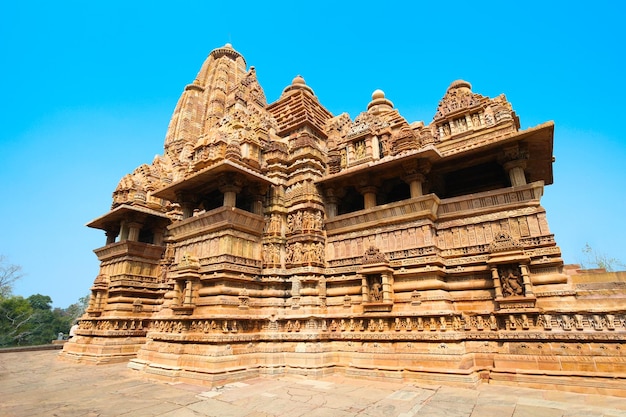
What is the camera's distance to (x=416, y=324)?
1081 cm

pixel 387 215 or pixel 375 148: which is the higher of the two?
pixel 375 148

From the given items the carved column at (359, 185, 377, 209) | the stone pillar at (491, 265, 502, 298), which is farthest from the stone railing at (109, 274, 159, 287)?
the stone pillar at (491, 265, 502, 298)

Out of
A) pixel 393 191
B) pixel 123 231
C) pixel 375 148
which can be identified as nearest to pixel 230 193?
pixel 375 148

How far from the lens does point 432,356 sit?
10.0 metres

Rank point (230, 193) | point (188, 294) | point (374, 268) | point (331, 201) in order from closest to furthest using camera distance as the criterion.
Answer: point (374, 268) < point (188, 294) < point (230, 193) < point (331, 201)

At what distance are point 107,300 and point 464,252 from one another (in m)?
18.5

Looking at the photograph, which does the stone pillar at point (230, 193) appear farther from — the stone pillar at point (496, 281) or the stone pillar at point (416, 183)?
the stone pillar at point (496, 281)

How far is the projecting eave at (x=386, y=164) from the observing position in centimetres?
1213

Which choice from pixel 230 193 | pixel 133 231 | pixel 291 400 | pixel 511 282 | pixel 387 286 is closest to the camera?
pixel 291 400

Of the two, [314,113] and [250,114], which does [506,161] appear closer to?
[314,113]

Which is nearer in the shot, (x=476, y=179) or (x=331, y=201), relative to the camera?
Answer: (x=476, y=179)

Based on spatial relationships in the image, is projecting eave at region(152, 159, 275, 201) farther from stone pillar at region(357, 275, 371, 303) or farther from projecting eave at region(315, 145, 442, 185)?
stone pillar at region(357, 275, 371, 303)

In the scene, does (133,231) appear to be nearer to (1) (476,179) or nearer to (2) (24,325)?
(1) (476,179)

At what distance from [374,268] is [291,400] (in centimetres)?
533
